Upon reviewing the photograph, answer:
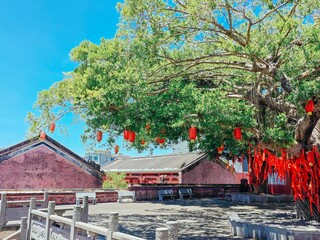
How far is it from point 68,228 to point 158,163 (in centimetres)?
2153

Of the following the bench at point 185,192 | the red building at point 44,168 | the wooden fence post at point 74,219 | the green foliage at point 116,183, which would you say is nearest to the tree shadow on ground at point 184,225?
the wooden fence post at point 74,219

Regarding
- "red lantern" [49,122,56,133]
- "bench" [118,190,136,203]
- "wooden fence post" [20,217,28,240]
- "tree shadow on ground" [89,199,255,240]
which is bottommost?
"tree shadow on ground" [89,199,255,240]

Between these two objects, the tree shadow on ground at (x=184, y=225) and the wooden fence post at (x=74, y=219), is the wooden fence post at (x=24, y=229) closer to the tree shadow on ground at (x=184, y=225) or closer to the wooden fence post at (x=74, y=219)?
the tree shadow on ground at (x=184, y=225)

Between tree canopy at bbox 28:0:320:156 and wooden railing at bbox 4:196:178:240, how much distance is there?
7.79ft

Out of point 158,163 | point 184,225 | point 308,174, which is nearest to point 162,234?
point 184,225

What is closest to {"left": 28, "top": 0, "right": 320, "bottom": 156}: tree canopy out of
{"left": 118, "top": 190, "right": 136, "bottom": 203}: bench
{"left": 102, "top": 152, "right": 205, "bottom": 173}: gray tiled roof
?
{"left": 118, "top": 190, "right": 136, "bottom": 203}: bench

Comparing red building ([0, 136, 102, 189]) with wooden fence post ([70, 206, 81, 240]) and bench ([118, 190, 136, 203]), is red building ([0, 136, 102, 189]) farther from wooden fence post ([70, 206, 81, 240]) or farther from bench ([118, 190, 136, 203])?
wooden fence post ([70, 206, 81, 240])

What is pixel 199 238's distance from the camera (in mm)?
8219

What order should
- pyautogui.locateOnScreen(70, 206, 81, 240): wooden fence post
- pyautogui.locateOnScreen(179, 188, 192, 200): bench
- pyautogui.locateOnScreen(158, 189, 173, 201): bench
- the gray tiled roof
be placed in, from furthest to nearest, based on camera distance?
the gray tiled roof, pyautogui.locateOnScreen(179, 188, 192, 200): bench, pyautogui.locateOnScreen(158, 189, 173, 201): bench, pyautogui.locateOnScreen(70, 206, 81, 240): wooden fence post

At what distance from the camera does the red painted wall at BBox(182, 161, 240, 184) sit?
85.4 ft

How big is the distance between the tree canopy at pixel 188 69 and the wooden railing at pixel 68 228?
2374 millimetres

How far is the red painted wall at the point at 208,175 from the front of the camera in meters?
26.0

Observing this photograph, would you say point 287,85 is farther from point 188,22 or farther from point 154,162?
point 154,162

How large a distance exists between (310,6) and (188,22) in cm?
287
